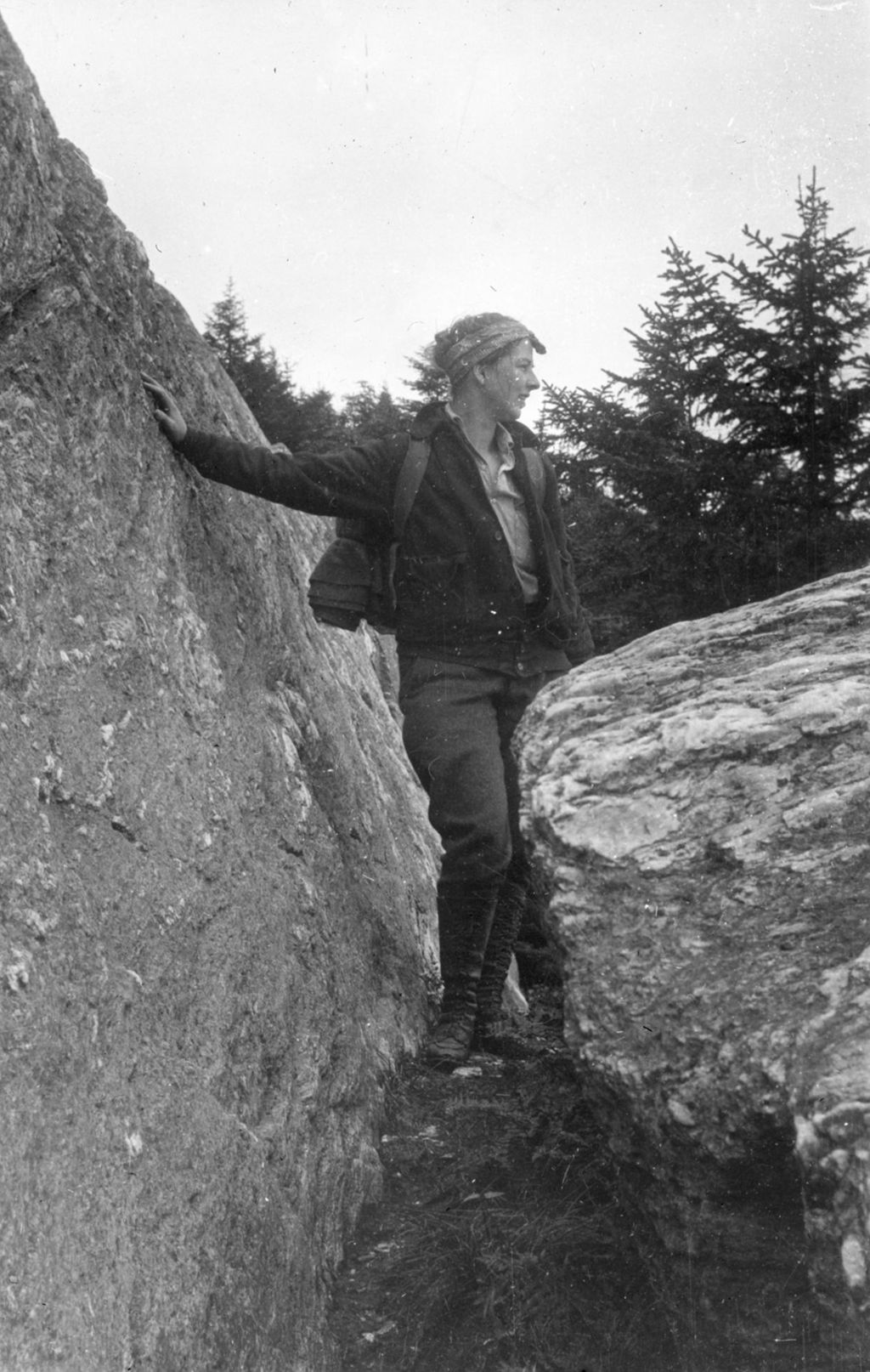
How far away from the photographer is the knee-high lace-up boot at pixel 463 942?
474 cm

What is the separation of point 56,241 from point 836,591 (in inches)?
101

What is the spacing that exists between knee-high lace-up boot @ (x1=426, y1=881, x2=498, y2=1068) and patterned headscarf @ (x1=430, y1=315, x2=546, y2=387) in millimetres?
2016

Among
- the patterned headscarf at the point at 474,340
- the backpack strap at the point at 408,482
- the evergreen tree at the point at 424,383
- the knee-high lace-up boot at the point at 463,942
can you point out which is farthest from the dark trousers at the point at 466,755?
the evergreen tree at the point at 424,383

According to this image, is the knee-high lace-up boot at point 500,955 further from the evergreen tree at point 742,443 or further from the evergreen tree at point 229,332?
the evergreen tree at point 229,332

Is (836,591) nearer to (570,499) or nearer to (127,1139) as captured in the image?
(127,1139)

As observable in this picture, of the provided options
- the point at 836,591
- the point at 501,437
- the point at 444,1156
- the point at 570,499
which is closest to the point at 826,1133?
the point at 444,1156

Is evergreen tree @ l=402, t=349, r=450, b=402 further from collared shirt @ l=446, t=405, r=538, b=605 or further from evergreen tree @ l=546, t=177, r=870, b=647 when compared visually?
collared shirt @ l=446, t=405, r=538, b=605

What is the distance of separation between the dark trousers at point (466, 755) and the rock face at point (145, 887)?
38cm

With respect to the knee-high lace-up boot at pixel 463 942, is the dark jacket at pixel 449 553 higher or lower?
higher

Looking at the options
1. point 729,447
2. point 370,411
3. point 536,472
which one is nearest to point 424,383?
point 370,411

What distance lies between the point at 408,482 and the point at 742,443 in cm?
1079

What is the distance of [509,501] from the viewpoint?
5105mm

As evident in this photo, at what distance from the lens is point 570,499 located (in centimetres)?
1548

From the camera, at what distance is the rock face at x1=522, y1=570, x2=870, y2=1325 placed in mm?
2535
